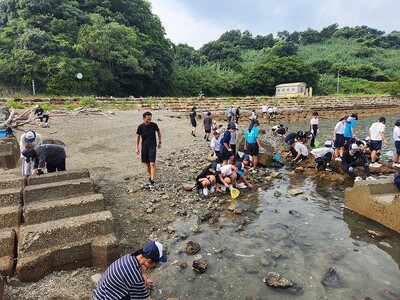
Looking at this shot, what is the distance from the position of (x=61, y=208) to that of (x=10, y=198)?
3.91 ft

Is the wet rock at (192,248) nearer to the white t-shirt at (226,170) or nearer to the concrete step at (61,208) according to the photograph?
the concrete step at (61,208)

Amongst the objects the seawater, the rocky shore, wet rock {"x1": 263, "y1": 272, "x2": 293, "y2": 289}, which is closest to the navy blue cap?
the seawater

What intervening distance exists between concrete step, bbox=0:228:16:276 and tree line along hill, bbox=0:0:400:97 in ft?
113

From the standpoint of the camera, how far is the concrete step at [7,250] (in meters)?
4.57

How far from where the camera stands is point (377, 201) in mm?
7105

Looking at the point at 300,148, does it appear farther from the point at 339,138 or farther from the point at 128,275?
the point at 128,275

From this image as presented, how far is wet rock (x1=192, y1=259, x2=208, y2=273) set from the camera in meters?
5.25

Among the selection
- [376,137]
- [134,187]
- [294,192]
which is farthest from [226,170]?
[376,137]

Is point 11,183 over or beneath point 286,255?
over

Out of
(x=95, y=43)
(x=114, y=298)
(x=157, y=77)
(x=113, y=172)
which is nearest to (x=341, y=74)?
(x=157, y=77)

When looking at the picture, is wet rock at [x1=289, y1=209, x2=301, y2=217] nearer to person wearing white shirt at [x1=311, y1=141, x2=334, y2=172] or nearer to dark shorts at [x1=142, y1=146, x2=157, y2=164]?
person wearing white shirt at [x1=311, y1=141, x2=334, y2=172]

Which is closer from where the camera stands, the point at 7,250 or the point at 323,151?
the point at 7,250

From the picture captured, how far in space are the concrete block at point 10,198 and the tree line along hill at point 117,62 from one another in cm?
3311

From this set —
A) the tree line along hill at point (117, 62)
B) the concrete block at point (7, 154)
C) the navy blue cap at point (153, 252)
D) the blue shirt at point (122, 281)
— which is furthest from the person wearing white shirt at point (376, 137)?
the tree line along hill at point (117, 62)
